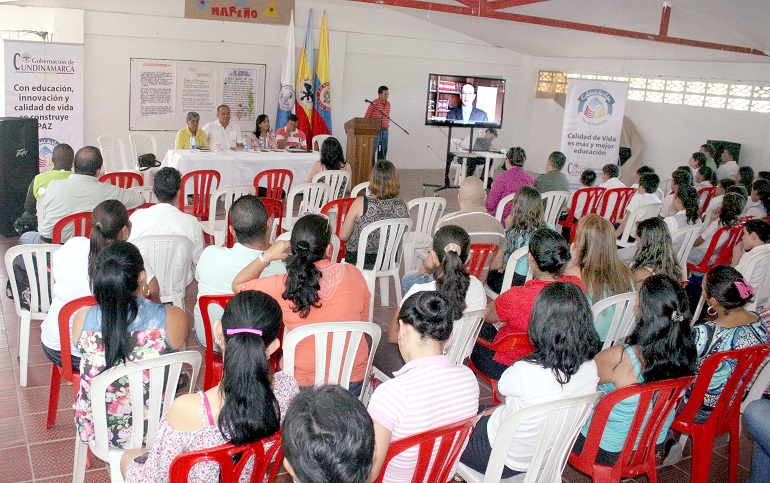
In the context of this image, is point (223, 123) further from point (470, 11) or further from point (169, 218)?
point (169, 218)

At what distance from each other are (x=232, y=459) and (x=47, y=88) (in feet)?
24.2

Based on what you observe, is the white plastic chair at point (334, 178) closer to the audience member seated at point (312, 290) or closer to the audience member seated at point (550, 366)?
the audience member seated at point (312, 290)

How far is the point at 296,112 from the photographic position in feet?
32.8

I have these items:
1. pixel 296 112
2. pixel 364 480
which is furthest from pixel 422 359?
pixel 296 112

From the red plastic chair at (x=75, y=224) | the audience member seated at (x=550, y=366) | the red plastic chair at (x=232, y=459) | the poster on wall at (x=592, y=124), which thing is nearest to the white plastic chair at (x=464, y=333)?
the audience member seated at (x=550, y=366)

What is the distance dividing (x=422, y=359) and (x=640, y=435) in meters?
1.02

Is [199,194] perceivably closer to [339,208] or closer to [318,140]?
[339,208]

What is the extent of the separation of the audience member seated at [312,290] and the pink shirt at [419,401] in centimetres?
74

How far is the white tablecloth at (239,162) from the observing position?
23.6 feet

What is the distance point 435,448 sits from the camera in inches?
79.8

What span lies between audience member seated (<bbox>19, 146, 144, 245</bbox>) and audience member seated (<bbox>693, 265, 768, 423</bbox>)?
11.3ft

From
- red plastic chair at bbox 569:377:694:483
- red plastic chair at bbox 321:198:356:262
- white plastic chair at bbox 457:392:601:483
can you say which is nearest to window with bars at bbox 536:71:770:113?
red plastic chair at bbox 321:198:356:262

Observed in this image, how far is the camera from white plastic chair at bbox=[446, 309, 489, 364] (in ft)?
9.75

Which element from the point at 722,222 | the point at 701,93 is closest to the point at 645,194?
the point at 722,222
